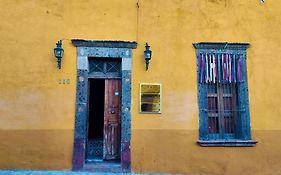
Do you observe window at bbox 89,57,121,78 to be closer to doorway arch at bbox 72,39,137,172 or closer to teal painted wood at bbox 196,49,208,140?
doorway arch at bbox 72,39,137,172

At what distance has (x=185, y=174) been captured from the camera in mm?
6602

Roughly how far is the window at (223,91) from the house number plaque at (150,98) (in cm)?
107

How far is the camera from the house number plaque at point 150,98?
6.76 m

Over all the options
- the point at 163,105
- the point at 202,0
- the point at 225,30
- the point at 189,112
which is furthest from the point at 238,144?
the point at 202,0

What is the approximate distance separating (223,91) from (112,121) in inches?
121

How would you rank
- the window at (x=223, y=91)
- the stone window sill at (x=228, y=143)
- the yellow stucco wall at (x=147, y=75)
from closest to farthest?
the yellow stucco wall at (x=147, y=75) < the stone window sill at (x=228, y=143) < the window at (x=223, y=91)

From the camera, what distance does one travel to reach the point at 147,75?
22.5 feet

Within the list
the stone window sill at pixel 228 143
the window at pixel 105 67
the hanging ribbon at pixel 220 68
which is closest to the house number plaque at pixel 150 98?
the window at pixel 105 67

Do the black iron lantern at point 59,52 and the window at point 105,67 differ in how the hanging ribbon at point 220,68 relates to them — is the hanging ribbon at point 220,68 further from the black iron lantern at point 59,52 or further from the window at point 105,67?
the black iron lantern at point 59,52

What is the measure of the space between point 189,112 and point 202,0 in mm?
3020

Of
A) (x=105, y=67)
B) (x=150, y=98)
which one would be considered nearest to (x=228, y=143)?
(x=150, y=98)

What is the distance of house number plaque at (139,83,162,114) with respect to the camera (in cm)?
676

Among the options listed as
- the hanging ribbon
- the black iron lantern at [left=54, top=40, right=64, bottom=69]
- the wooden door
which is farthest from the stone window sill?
the black iron lantern at [left=54, top=40, right=64, bottom=69]

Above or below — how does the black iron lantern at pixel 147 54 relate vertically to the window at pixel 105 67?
above
